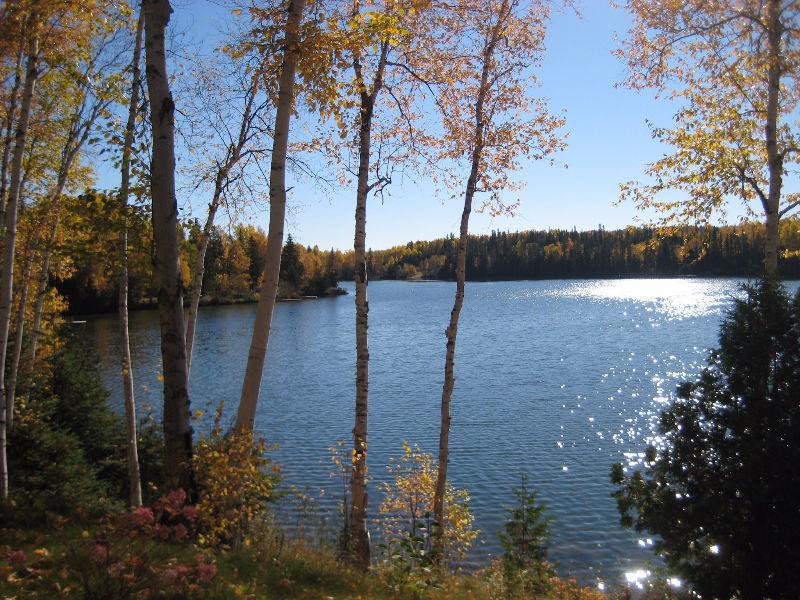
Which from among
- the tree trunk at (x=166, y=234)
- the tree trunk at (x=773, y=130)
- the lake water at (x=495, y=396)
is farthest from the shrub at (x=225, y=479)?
the tree trunk at (x=773, y=130)

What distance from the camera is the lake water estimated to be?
14774mm

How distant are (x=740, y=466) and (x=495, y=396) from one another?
59.7 ft

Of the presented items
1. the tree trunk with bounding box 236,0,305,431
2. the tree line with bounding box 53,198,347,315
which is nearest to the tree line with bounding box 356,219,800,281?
A: the tree line with bounding box 53,198,347,315

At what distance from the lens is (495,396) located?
25.0 meters

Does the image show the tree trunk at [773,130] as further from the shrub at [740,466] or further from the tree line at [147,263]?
the tree line at [147,263]

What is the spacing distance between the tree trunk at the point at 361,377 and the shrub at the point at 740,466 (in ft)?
→ 12.1

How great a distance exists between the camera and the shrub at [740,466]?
6.62 metres

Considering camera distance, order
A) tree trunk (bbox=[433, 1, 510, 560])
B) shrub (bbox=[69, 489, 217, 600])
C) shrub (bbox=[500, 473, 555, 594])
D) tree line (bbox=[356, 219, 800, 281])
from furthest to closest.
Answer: tree line (bbox=[356, 219, 800, 281]) → tree trunk (bbox=[433, 1, 510, 560]) → shrub (bbox=[500, 473, 555, 594]) → shrub (bbox=[69, 489, 217, 600])

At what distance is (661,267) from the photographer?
133 meters

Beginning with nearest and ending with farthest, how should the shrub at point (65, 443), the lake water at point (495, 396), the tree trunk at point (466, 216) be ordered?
the shrub at point (65, 443) < the tree trunk at point (466, 216) < the lake water at point (495, 396)

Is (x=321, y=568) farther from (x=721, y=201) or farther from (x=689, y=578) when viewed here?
(x=721, y=201)

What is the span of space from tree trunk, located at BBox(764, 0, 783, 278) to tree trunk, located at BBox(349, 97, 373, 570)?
222 inches

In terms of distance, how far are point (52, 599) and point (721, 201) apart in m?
9.98

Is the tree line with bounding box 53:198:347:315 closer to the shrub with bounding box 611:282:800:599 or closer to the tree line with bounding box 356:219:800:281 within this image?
the shrub with bounding box 611:282:800:599
